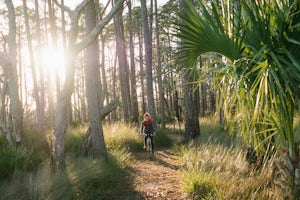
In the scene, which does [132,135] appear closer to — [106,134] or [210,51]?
[106,134]

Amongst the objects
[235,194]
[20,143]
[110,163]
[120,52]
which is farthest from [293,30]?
[120,52]

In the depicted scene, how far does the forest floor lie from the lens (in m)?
6.15

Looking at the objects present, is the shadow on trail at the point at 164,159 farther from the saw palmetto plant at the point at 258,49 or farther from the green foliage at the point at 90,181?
the saw palmetto plant at the point at 258,49

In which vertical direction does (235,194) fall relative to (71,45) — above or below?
below

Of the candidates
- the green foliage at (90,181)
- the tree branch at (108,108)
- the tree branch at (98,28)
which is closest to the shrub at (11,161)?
the green foliage at (90,181)

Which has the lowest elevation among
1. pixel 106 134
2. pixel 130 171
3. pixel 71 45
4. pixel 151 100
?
pixel 130 171

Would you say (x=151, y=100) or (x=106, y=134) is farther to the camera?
(x=151, y=100)

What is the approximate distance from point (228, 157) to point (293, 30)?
428 centimetres

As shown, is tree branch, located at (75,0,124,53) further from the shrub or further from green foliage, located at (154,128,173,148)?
green foliage, located at (154,128,173,148)

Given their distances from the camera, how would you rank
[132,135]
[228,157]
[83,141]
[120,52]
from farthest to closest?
[120,52]
[132,135]
[83,141]
[228,157]

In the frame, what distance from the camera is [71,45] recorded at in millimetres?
6516

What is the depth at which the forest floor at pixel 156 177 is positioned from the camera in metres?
6.15

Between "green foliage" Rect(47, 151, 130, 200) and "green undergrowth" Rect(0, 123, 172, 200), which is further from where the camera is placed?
"green foliage" Rect(47, 151, 130, 200)

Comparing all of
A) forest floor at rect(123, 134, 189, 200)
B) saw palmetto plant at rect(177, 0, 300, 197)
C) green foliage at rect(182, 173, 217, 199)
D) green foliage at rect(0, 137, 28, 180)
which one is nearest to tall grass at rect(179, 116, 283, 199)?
green foliage at rect(182, 173, 217, 199)
